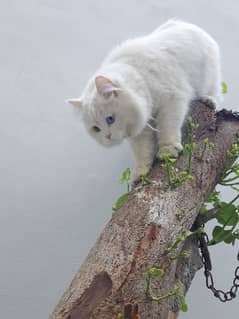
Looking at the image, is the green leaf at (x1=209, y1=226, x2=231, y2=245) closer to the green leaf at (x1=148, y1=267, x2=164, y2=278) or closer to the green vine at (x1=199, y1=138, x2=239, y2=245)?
the green vine at (x1=199, y1=138, x2=239, y2=245)

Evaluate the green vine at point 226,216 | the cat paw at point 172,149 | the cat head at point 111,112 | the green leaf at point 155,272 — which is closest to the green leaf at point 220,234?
the green vine at point 226,216

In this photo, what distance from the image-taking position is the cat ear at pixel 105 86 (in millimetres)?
1156

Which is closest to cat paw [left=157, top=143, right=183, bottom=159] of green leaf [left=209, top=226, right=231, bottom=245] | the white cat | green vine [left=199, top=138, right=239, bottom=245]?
the white cat

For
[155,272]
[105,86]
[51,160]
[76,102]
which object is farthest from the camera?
[51,160]

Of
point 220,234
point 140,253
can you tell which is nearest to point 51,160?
point 220,234

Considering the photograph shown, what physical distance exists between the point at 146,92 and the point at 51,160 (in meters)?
0.53

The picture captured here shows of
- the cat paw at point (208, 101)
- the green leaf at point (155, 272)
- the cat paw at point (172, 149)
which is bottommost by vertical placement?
the green leaf at point (155, 272)

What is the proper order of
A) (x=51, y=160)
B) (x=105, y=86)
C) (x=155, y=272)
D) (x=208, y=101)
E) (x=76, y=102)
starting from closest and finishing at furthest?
(x=155, y=272), (x=105, y=86), (x=76, y=102), (x=208, y=101), (x=51, y=160)

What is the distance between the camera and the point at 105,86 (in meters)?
1.16

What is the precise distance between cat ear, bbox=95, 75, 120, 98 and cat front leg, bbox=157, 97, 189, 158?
183mm

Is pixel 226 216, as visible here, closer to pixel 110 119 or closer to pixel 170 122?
pixel 170 122

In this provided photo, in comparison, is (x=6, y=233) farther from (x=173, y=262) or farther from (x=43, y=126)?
(x=173, y=262)

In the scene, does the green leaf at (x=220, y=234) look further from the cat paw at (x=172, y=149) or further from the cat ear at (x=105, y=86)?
the cat ear at (x=105, y=86)

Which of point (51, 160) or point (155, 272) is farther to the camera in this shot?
point (51, 160)
